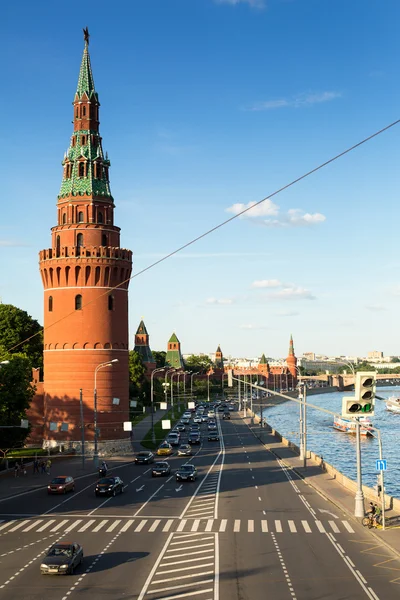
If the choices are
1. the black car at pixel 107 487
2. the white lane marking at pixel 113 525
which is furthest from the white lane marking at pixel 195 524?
the black car at pixel 107 487

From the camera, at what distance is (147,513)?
4475cm

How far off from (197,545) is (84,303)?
164 ft

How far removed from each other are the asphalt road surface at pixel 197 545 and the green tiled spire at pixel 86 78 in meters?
49.4

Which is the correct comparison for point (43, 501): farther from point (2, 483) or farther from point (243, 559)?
point (243, 559)

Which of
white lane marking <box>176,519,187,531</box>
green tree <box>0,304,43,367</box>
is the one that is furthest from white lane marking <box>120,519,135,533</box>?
green tree <box>0,304,43,367</box>

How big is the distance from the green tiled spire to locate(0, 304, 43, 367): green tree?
3629cm

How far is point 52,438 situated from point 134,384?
72963 mm

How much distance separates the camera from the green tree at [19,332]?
348 ft

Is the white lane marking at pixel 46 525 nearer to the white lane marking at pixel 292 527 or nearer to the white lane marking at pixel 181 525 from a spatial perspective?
the white lane marking at pixel 181 525

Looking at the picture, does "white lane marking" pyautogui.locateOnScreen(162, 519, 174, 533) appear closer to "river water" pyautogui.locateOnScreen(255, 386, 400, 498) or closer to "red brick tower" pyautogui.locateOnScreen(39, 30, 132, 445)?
"river water" pyautogui.locateOnScreen(255, 386, 400, 498)

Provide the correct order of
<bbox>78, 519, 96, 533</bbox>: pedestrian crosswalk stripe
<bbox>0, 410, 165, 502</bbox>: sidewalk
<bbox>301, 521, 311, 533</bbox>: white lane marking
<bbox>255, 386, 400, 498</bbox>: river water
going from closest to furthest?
<bbox>301, 521, 311, 533</bbox>: white lane marking < <bbox>78, 519, 96, 533</bbox>: pedestrian crosswalk stripe < <bbox>0, 410, 165, 502</bbox>: sidewalk < <bbox>255, 386, 400, 498</bbox>: river water

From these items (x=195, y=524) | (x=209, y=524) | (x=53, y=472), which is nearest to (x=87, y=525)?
(x=195, y=524)

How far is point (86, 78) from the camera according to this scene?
8762 centimetres

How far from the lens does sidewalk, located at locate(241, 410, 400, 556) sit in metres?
37.3
